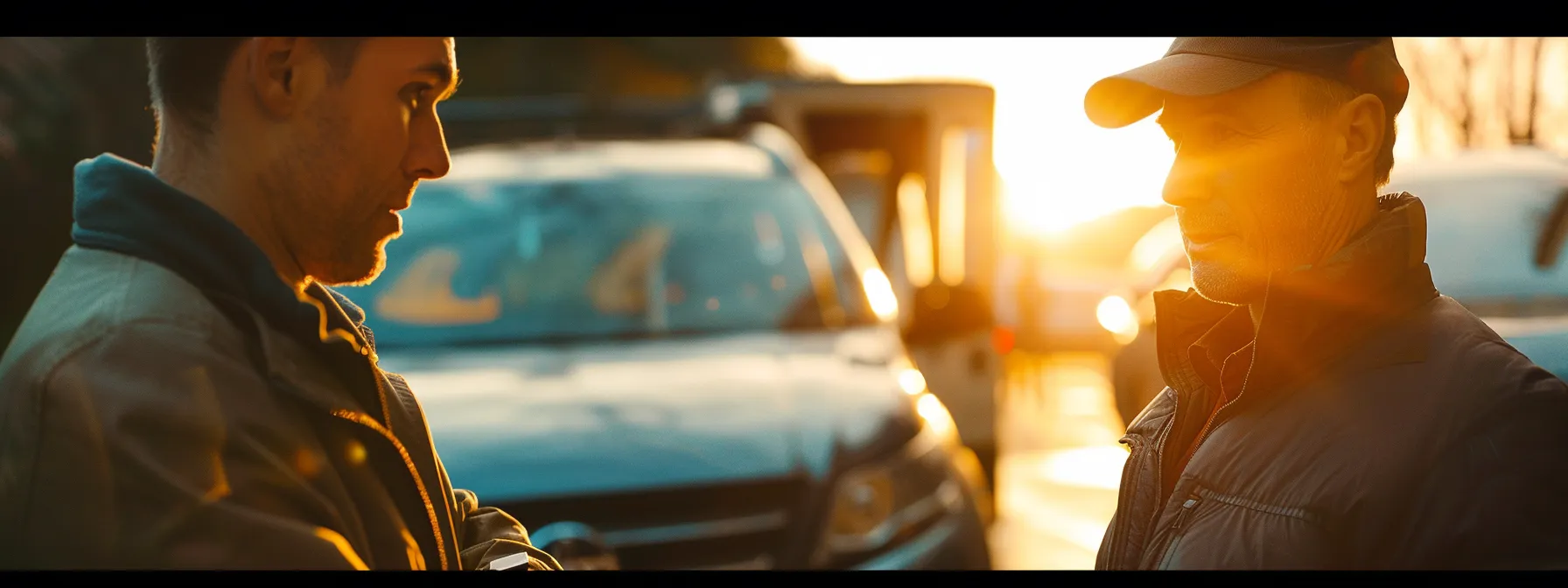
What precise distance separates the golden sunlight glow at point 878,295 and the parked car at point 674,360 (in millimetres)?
12

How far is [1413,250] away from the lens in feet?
5.48

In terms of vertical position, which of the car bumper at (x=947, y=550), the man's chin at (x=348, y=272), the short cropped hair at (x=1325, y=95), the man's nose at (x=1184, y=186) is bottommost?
the car bumper at (x=947, y=550)

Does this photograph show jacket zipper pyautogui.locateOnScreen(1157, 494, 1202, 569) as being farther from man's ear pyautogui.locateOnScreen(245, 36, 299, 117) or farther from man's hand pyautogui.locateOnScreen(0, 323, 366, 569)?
man's ear pyautogui.locateOnScreen(245, 36, 299, 117)

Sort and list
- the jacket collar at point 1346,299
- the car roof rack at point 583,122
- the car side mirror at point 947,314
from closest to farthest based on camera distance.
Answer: the jacket collar at point 1346,299, the car side mirror at point 947,314, the car roof rack at point 583,122

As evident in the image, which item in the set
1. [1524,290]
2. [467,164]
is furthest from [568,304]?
[1524,290]

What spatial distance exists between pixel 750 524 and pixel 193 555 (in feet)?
6.85

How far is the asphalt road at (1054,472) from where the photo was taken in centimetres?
697

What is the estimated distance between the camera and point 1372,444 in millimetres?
1542

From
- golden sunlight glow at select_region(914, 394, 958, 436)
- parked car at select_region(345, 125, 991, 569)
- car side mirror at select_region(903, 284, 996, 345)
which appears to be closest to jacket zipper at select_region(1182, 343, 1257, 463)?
parked car at select_region(345, 125, 991, 569)

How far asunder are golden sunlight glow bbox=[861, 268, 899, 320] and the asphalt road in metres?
0.89

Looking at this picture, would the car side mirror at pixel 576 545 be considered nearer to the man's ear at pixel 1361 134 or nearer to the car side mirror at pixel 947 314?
the man's ear at pixel 1361 134

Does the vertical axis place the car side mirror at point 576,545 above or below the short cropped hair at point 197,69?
below

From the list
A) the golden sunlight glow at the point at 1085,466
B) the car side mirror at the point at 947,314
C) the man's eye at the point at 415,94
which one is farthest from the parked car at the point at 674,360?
the golden sunlight glow at the point at 1085,466

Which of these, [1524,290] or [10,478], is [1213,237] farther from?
[1524,290]
